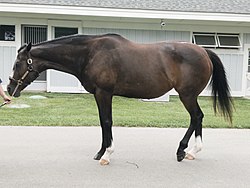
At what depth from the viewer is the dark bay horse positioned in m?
4.26

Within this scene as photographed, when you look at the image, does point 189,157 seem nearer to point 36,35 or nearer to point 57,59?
point 57,59

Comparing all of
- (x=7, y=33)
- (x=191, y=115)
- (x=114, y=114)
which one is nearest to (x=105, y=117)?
(x=191, y=115)

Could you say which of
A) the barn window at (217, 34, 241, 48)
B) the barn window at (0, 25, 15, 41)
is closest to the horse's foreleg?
the barn window at (0, 25, 15, 41)

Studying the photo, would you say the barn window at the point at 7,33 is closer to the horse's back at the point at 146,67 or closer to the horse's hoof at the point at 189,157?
the horse's back at the point at 146,67

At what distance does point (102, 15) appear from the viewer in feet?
39.8

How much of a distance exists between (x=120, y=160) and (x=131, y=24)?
9292 mm

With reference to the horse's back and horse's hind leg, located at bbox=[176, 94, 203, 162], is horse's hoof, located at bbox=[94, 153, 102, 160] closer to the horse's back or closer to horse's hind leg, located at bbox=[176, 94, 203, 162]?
the horse's back

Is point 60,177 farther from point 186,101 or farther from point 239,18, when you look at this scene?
point 239,18

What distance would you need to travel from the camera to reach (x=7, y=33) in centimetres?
1270

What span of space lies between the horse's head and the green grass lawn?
262 centimetres

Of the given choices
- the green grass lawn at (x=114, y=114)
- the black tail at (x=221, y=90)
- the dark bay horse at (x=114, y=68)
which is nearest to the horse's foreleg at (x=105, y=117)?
the dark bay horse at (x=114, y=68)

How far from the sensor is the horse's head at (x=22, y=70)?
4234mm

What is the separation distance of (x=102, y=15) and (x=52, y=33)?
2.22m

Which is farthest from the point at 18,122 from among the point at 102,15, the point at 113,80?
the point at 102,15
